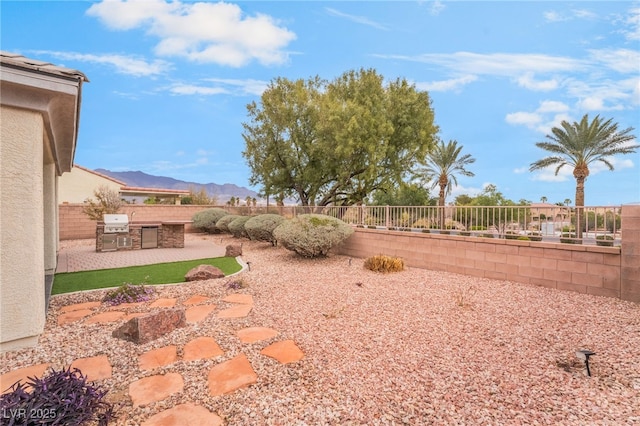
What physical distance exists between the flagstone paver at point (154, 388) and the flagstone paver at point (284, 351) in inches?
35.0

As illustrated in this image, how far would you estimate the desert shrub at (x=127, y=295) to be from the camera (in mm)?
5334

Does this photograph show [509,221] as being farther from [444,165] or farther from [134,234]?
[444,165]

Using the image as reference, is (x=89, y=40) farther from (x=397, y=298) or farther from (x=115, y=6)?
(x=397, y=298)

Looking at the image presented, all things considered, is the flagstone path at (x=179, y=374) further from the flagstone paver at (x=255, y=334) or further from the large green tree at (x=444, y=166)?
the large green tree at (x=444, y=166)

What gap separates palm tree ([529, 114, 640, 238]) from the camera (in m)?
16.3

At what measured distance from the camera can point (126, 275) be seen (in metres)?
7.47

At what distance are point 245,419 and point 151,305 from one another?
3.65 metres

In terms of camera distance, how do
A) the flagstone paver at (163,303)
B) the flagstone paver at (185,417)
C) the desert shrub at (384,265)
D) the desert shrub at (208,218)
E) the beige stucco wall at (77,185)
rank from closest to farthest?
the flagstone paver at (185,417)
the flagstone paver at (163,303)
the desert shrub at (384,265)
the desert shrub at (208,218)
the beige stucco wall at (77,185)

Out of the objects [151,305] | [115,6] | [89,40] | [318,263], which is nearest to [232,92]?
[89,40]

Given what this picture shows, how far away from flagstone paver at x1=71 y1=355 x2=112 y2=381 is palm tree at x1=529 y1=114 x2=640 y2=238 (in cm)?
2197

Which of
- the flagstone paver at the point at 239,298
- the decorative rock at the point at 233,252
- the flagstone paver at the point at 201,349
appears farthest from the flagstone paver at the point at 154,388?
the decorative rock at the point at 233,252

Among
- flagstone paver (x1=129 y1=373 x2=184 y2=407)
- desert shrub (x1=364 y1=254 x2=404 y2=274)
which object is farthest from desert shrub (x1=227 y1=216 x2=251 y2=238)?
flagstone paver (x1=129 y1=373 x2=184 y2=407)

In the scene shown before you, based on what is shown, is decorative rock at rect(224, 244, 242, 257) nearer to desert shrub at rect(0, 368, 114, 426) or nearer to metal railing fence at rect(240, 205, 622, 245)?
metal railing fence at rect(240, 205, 622, 245)

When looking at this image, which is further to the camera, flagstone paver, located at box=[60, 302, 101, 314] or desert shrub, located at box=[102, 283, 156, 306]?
desert shrub, located at box=[102, 283, 156, 306]
